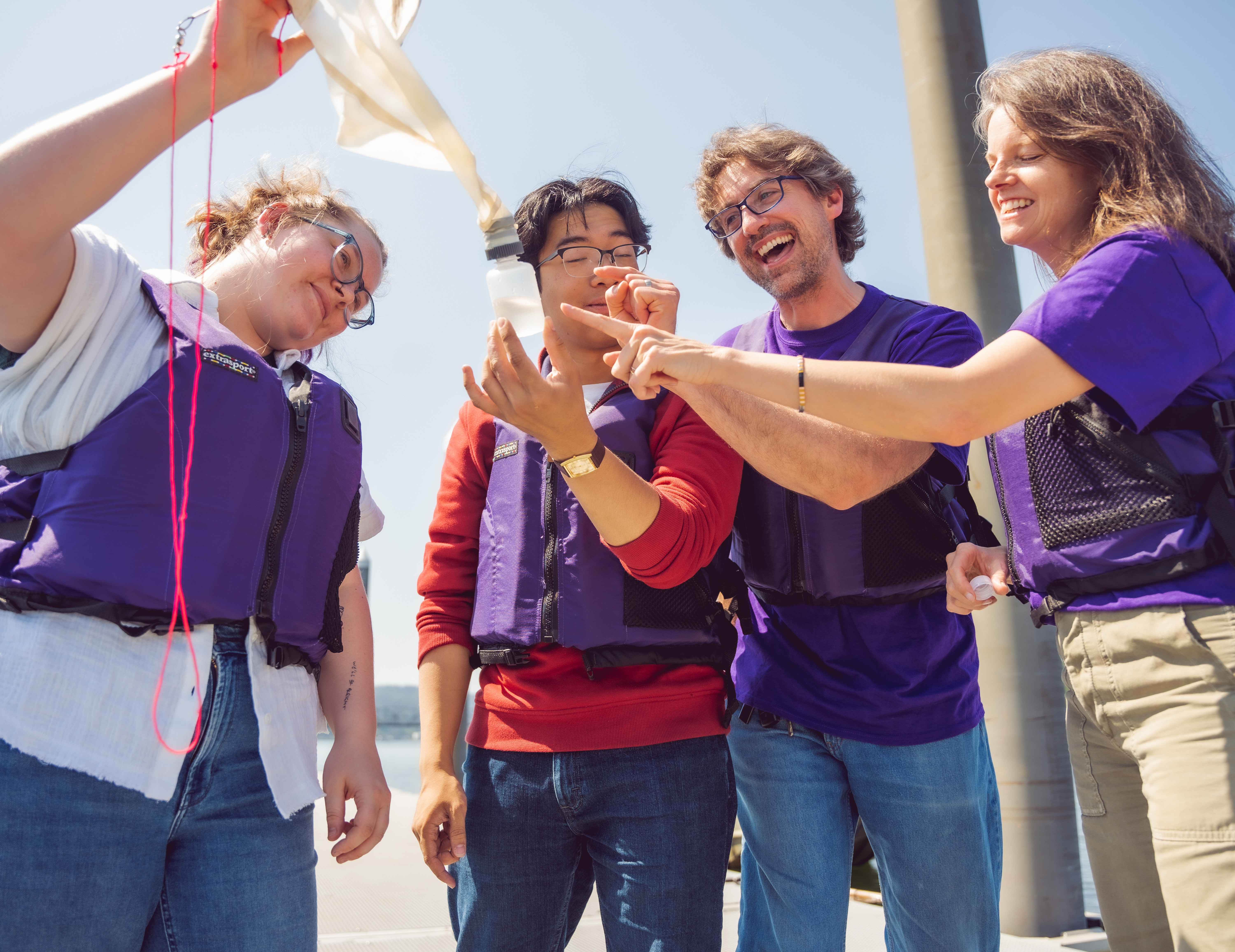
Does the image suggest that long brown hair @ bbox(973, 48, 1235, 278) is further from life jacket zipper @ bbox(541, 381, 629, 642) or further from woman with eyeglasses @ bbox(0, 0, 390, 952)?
woman with eyeglasses @ bbox(0, 0, 390, 952)

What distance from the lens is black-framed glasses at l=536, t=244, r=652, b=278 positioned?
2.13m

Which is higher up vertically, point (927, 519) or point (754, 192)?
point (754, 192)

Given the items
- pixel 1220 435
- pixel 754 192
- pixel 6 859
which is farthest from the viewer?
pixel 754 192

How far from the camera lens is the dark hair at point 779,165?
237 centimetres

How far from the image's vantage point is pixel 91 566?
4.30ft

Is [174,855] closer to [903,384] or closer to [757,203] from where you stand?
[903,384]

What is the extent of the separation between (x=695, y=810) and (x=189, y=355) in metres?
1.20

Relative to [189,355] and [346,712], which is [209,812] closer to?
[346,712]

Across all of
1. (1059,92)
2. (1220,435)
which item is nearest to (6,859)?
(1220,435)

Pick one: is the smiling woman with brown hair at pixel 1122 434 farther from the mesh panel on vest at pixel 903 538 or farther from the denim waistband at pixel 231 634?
the denim waistband at pixel 231 634

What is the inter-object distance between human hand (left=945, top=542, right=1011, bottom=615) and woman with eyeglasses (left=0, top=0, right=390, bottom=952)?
1198mm

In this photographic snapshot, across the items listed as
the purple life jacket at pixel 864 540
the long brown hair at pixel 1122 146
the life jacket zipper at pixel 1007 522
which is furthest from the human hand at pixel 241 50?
the life jacket zipper at pixel 1007 522

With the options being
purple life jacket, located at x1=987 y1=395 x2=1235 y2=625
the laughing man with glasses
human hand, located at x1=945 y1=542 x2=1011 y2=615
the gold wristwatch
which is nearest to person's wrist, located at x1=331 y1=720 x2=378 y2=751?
the gold wristwatch

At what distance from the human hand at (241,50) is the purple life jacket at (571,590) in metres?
0.83
